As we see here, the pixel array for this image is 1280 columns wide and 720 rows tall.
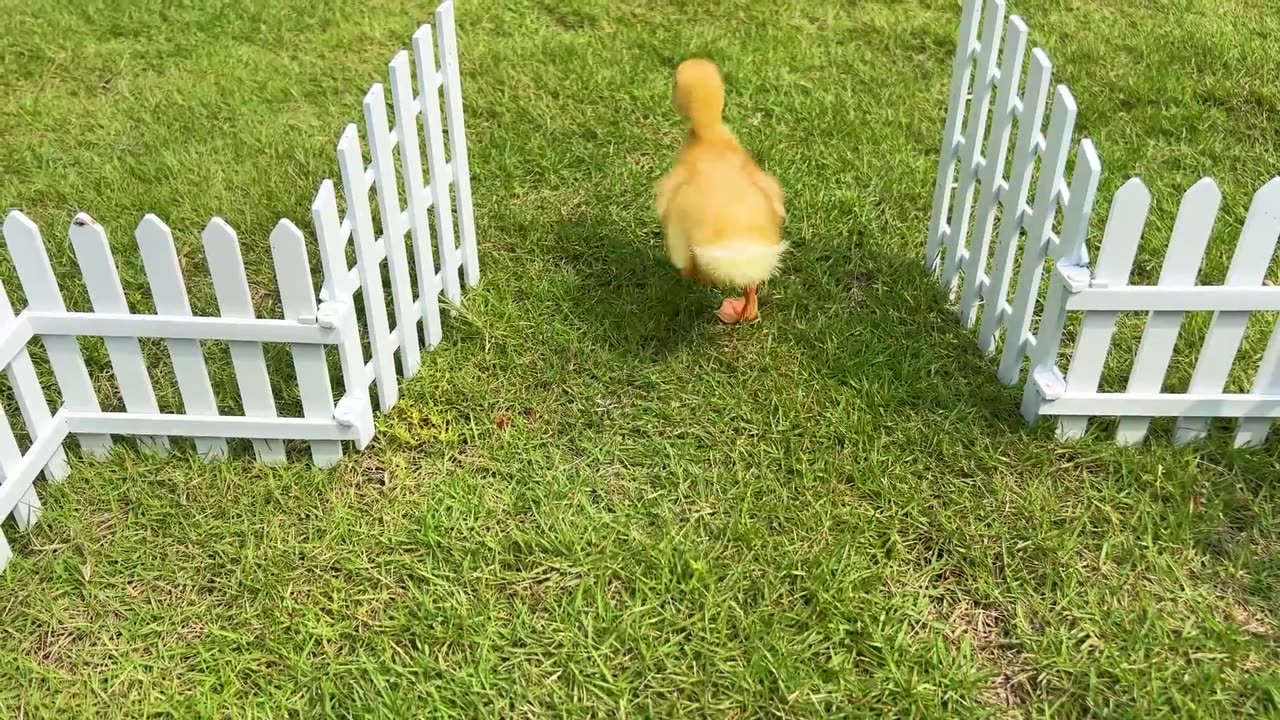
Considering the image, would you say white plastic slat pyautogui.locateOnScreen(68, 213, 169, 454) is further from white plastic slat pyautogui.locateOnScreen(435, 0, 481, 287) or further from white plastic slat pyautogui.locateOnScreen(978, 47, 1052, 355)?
white plastic slat pyautogui.locateOnScreen(978, 47, 1052, 355)

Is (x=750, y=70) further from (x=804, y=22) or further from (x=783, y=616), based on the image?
(x=783, y=616)

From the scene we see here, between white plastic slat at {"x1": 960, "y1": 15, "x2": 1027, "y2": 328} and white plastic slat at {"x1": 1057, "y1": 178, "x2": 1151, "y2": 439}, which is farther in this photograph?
white plastic slat at {"x1": 960, "y1": 15, "x2": 1027, "y2": 328}

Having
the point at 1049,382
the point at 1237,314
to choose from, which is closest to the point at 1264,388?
the point at 1237,314

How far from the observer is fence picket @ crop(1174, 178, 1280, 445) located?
8.74 ft

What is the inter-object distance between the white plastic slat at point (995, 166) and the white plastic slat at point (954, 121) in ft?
0.68

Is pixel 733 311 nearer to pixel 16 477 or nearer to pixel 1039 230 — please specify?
pixel 1039 230

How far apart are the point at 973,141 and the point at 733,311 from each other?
Answer: 0.99 metres

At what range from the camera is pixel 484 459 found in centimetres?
311

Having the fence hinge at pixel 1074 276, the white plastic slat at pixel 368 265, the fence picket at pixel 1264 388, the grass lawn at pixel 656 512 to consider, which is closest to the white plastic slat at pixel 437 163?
the grass lawn at pixel 656 512

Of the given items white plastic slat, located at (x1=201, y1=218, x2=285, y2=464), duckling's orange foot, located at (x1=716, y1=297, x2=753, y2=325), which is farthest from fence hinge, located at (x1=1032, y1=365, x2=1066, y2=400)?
white plastic slat, located at (x1=201, y1=218, x2=285, y2=464)

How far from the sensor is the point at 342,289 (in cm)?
280

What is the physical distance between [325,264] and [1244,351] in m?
2.92

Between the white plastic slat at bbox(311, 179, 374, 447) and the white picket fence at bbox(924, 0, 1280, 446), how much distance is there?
1897 mm

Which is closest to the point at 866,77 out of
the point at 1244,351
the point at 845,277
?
the point at 845,277
